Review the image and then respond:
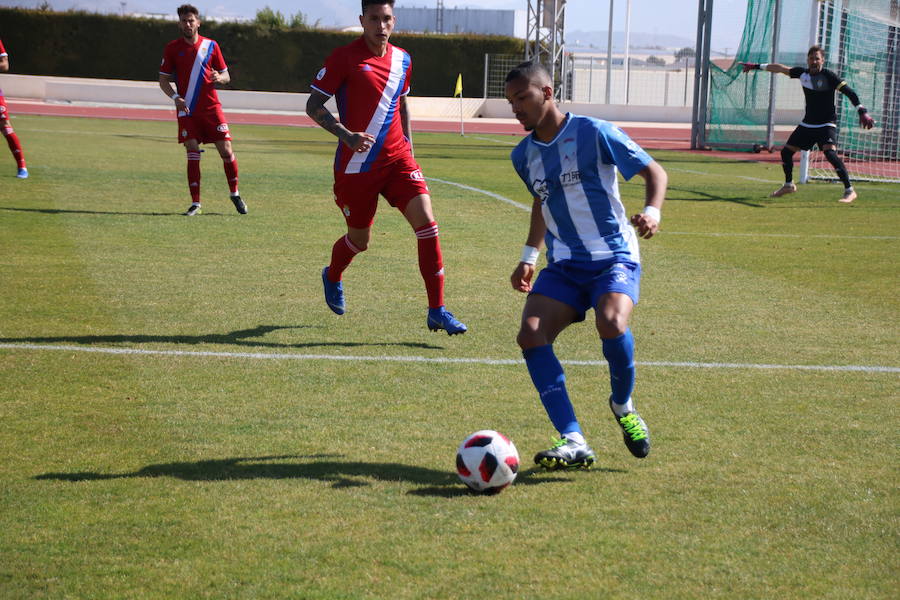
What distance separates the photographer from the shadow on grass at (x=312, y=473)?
4.05 meters

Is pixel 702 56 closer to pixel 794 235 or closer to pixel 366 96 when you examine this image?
pixel 794 235

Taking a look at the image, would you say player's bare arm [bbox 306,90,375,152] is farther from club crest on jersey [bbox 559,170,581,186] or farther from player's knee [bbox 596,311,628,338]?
player's knee [bbox 596,311,628,338]

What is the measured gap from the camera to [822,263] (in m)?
9.63

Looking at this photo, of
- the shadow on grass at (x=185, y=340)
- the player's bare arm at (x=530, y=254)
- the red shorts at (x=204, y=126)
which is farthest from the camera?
the red shorts at (x=204, y=126)

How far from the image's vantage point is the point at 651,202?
4438mm

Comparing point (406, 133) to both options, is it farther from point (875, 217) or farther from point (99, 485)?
point (875, 217)

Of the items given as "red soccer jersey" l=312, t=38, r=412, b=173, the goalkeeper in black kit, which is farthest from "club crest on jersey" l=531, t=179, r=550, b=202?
the goalkeeper in black kit

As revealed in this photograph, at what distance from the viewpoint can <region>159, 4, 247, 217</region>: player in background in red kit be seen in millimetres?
11657

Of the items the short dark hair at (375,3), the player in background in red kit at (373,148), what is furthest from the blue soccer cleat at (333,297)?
the short dark hair at (375,3)

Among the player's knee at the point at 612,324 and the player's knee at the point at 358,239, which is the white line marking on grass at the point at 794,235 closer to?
the player's knee at the point at 358,239

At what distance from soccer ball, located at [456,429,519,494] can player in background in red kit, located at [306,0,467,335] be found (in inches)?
101

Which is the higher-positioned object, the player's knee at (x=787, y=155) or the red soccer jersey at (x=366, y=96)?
the red soccer jersey at (x=366, y=96)

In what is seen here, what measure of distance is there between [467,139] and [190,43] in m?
19.3

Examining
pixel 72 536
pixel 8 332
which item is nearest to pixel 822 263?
pixel 8 332
